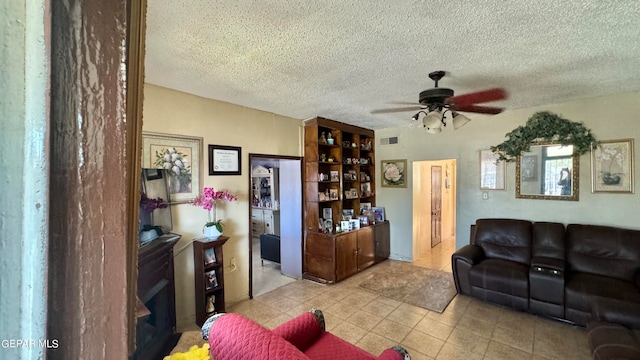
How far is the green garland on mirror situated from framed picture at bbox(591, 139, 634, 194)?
0.41 ft

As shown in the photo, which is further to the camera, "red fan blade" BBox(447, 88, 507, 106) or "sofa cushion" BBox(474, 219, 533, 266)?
"sofa cushion" BBox(474, 219, 533, 266)

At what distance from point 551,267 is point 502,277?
483 mm

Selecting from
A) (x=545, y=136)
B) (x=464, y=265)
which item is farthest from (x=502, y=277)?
(x=545, y=136)

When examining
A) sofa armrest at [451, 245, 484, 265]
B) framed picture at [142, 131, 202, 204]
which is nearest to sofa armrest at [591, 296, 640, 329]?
sofa armrest at [451, 245, 484, 265]

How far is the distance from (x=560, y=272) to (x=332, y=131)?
3419 millimetres

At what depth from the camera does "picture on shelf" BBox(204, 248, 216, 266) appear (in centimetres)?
294

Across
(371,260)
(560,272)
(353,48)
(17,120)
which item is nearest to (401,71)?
(353,48)

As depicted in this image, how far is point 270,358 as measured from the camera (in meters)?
1.13

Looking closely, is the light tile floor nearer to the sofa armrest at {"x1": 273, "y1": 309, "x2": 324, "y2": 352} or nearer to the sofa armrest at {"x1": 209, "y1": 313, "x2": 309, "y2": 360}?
the sofa armrest at {"x1": 273, "y1": 309, "x2": 324, "y2": 352}

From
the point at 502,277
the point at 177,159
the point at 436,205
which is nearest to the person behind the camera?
the point at 177,159

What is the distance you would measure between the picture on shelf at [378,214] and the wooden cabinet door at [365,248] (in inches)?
18.6

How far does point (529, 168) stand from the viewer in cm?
369

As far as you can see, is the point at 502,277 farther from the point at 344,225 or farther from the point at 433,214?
the point at 433,214

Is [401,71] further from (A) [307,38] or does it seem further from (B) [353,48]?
(A) [307,38]
